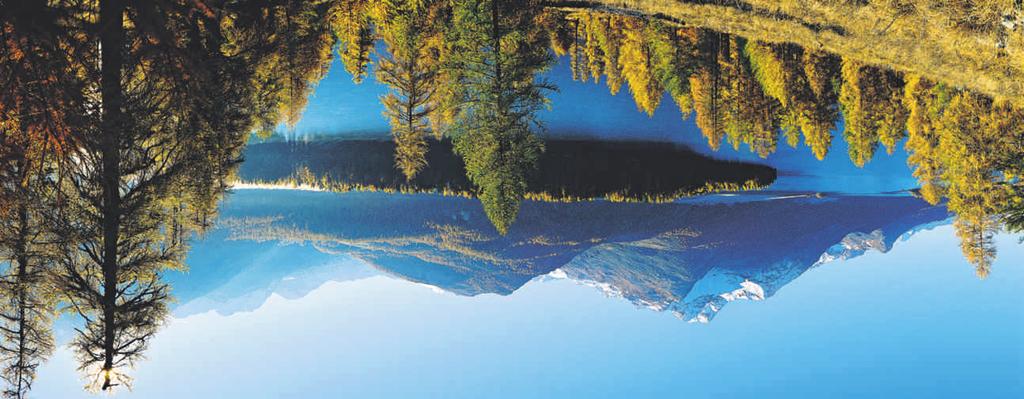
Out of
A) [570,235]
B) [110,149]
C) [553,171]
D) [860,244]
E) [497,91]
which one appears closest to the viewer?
[110,149]

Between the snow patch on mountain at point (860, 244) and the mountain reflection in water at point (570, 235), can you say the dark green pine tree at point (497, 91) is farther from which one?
the snow patch on mountain at point (860, 244)

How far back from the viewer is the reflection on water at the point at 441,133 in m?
6.56

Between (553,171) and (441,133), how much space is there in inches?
310

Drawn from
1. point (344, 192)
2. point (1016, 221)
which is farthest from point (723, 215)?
point (344, 192)

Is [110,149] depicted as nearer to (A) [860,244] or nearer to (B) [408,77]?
(B) [408,77]

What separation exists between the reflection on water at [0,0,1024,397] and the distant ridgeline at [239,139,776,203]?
0.12 metres

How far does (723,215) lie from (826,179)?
5970 mm

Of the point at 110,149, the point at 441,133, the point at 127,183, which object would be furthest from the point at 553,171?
the point at 110,149

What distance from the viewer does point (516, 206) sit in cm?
1630

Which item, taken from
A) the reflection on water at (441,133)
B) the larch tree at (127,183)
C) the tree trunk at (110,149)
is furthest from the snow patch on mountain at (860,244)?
the tree trunk at (110,149)

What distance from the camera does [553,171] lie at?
89.9ft

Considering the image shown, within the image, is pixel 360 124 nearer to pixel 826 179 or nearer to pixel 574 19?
pixel 574 19

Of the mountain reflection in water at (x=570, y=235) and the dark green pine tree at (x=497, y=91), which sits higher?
the dark green pine tree at (x=497, y=91)

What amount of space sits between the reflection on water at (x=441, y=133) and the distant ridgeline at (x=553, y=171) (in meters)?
0.12
